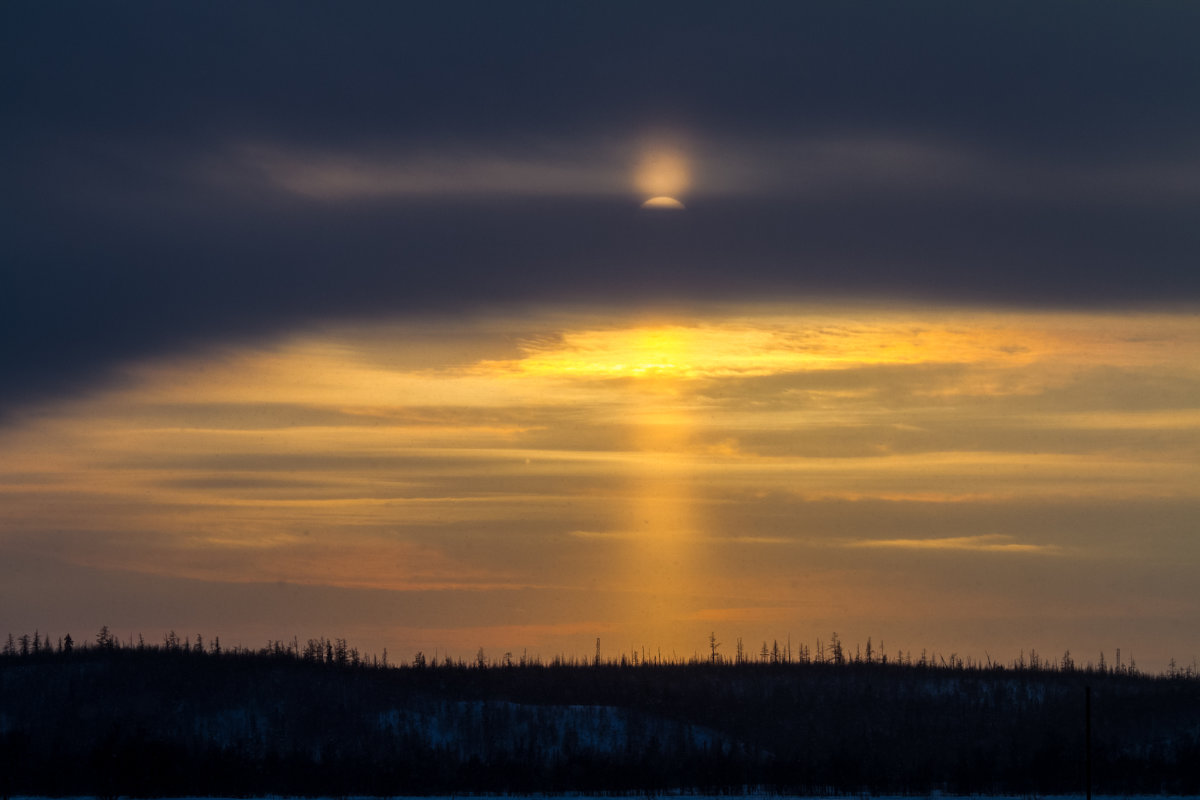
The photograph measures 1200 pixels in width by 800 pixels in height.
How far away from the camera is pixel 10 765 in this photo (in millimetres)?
198625

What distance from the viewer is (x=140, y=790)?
18088 cm

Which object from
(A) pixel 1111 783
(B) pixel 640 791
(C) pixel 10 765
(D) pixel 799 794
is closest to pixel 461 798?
(B) pixel 640 791

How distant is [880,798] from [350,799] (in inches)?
2198

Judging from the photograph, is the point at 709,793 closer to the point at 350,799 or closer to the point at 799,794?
the point at 799,794

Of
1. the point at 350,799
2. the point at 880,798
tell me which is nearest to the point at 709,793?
the point at 880,798

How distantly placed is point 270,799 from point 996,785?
8562cm

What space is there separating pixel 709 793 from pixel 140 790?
63.5 meters

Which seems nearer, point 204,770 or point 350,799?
point 350,799

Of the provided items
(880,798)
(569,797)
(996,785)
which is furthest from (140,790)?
(996,785)

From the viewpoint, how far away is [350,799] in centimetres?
17625

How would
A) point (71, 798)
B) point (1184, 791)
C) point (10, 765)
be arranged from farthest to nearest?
point (10, 765) → point (1184, 791) → point (71, 798)

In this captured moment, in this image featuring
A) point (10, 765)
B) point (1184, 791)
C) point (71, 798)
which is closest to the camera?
point (71, 798)

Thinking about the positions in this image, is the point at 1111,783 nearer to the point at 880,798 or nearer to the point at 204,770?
the point at 880,798

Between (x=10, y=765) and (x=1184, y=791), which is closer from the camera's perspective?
(x=1184, y=791)
